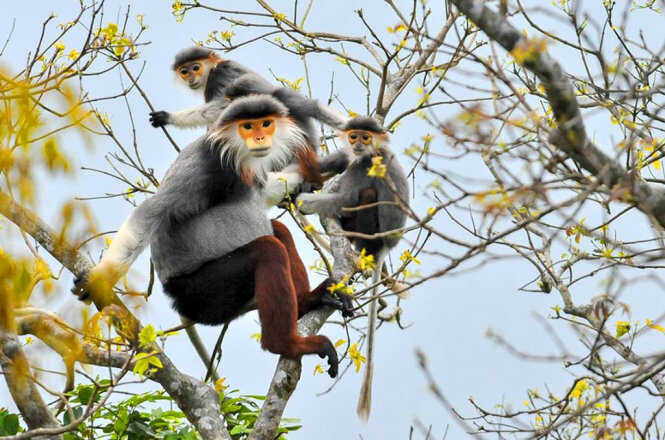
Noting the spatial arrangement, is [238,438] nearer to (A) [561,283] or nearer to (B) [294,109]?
(A) [561,283]

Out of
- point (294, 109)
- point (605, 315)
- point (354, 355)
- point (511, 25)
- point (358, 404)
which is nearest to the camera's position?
point (511, 25)

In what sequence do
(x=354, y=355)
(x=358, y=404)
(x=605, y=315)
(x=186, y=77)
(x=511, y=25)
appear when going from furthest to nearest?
(x=186, y=77)
(x=358, y=404)
(x=354, y=355)
(x=605, y=315)
(x=511, y=25)

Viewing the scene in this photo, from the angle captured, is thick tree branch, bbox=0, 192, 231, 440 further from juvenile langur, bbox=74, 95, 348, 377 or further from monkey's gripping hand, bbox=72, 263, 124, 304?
juvenile langur, bbox=74, 95, 348, 377

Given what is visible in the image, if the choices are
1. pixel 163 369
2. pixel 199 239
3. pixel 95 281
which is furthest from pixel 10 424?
pixel 199 239

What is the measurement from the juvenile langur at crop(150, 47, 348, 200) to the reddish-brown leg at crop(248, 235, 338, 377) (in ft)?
1.46

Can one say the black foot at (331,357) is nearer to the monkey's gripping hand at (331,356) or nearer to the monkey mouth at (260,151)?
the monkey's gripping hand at (331,356)

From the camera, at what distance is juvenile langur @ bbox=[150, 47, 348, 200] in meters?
4.96

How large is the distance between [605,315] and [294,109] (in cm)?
296

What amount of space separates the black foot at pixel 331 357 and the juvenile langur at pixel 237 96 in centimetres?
76

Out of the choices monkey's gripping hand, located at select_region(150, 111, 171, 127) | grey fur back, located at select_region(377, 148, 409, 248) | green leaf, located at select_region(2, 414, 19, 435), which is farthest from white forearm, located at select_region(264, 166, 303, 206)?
monkey's gripping hand, located at select_region(150, 111, 171, 127)

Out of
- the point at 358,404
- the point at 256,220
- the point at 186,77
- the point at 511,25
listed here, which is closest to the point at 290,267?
the point at 256,220

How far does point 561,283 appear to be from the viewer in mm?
4574

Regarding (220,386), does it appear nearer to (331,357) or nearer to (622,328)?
(331,357)

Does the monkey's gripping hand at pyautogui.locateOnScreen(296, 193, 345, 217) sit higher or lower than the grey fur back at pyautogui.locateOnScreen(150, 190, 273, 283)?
higher
